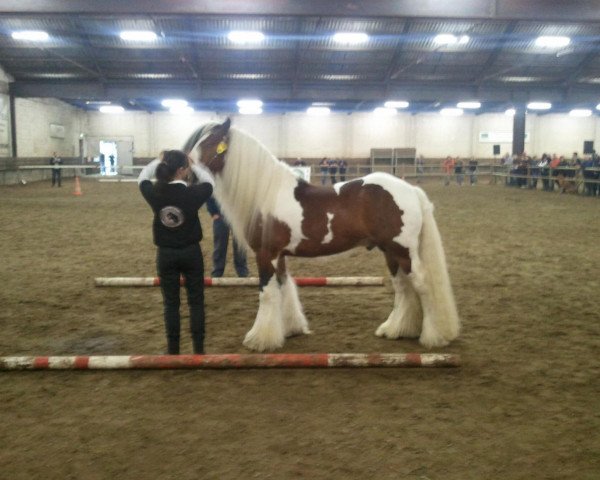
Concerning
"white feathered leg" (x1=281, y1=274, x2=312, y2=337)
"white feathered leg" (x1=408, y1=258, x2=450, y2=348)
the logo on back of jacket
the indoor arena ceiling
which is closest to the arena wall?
the indoor arena ceiling

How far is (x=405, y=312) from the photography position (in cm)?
501

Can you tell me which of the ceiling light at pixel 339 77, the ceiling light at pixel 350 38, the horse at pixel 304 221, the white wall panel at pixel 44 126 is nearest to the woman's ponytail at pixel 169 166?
the horse at pixel 304 221

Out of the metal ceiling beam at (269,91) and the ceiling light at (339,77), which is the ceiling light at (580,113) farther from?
the ceiling light at (339,77)

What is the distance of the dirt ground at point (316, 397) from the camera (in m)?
2.91

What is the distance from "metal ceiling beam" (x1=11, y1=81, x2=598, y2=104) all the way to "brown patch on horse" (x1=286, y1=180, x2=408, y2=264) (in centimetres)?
2478

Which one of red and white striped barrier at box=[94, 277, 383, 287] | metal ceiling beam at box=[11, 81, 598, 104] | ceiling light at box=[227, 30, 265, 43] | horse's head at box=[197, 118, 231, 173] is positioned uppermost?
ceiling light at box=[227, 30, 265, 43]

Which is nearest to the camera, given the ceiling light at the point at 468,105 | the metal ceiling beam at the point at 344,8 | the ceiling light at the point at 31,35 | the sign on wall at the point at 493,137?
the metal ceiling beam at the point at 344,8

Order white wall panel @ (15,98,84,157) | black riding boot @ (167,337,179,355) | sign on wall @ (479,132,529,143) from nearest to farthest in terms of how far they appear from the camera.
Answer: black riding boot @ (167,337,179,355)
white wall panel @ (15,98,84,157)
sign on wall @ (479,132,529,143)

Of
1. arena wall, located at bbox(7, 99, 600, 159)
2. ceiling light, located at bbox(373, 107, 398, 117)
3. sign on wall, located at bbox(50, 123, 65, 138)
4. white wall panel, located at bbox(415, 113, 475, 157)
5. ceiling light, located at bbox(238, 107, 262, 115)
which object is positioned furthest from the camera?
white wall panel, located at bbox(415, 113, 475, 157)

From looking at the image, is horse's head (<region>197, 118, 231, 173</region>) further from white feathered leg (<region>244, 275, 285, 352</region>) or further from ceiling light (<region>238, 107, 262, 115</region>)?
ceiling light (<region>238, 107, 262, 115</region>)

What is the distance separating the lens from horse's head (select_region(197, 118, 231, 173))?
4664mm

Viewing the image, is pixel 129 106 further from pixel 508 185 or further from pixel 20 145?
pixel 508 185

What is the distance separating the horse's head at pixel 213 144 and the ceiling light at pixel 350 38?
18555mm

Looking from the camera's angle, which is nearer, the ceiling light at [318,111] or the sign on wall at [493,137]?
the ceiling light at [318,111]
